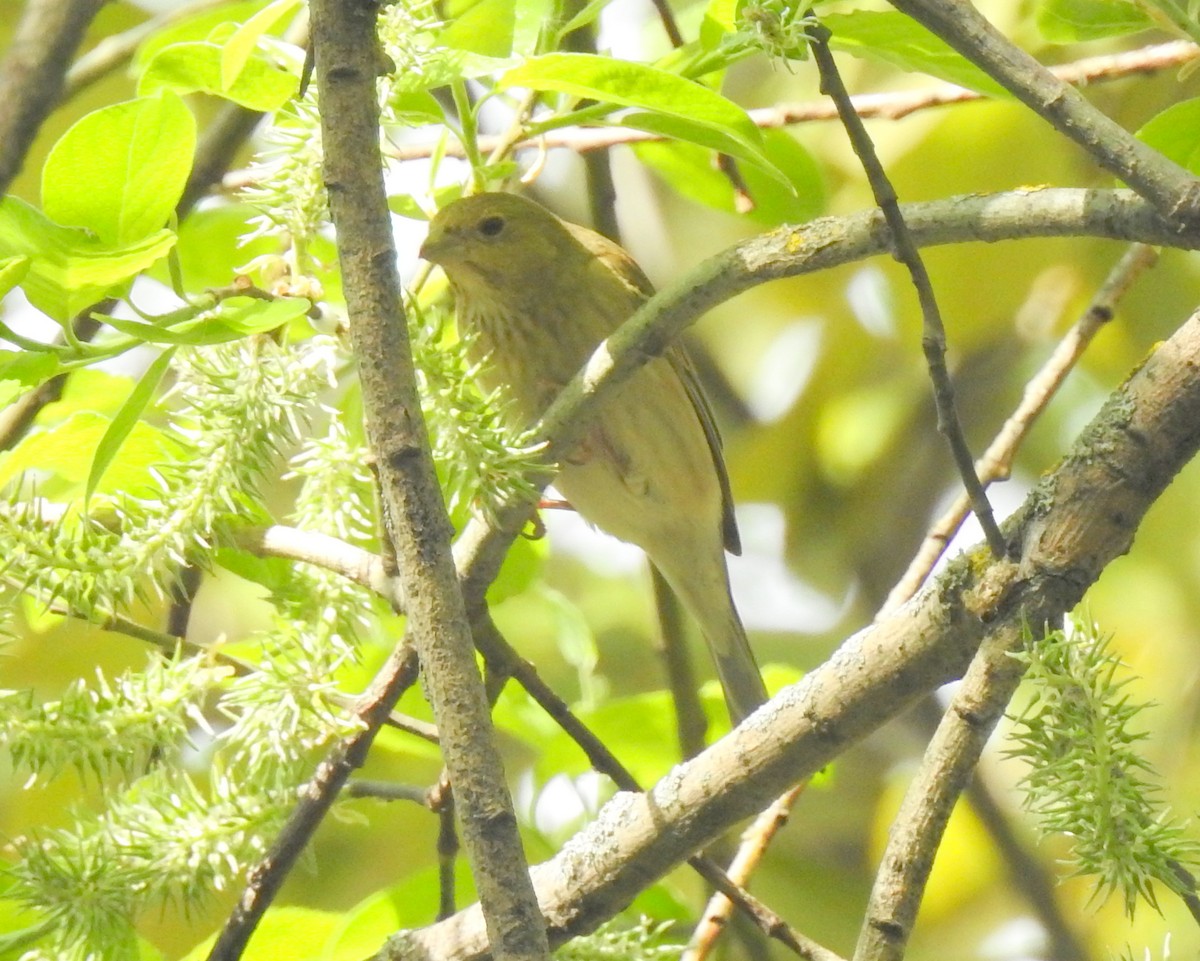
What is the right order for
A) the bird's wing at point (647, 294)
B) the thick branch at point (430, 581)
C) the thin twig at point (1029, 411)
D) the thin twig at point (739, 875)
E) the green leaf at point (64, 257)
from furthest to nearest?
the bird's wing at point (647, 294) < the thin twig at point (1029, 411) < the thin twig at point (739, 875) < the green leaf at point (64, 257) < the thick branch at point (430, 581)

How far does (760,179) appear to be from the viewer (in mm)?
2422

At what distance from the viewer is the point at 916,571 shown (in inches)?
90.4

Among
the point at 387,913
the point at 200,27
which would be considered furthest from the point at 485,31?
the point at 387,913

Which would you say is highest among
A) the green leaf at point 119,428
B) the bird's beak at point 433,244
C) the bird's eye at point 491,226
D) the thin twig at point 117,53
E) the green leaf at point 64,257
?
the thin twig at point 117,53

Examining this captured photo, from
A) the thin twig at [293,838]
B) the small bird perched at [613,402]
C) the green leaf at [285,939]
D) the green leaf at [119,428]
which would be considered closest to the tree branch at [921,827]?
the thin twig at [293,838]

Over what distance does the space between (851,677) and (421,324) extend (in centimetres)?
56

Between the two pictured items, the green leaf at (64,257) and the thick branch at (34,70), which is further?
the green leaf at (64,257)

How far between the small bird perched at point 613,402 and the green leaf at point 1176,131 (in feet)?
4.39

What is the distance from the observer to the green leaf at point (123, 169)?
4.36 feet

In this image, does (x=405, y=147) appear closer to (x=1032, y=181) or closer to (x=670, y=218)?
(x=1032, y=181)

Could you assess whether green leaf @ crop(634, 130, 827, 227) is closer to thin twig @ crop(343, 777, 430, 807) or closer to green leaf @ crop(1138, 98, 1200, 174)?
green leaf @ crop(1138, 98, 1200, 174)

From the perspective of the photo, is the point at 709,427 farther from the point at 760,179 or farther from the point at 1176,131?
the point at 1176,131

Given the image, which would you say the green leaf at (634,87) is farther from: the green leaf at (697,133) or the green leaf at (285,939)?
the green leaf at (285,939)

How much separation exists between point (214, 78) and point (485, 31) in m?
0.37
